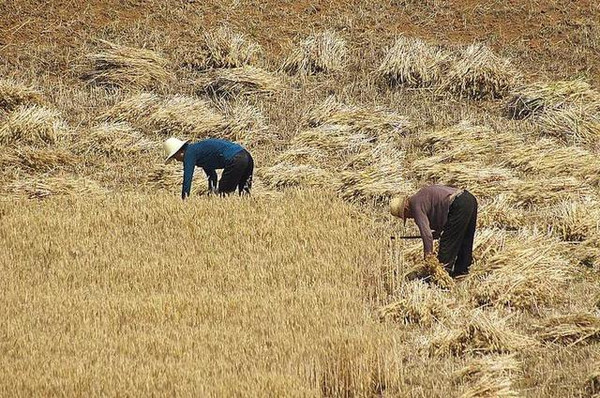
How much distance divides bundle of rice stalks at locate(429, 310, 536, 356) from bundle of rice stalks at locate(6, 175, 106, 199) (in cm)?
629

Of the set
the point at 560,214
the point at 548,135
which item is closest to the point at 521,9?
the point at 548,135

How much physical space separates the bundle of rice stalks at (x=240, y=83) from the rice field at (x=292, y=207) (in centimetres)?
5

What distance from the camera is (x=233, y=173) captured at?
11227 mm

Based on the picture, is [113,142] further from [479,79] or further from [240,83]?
[479,79]

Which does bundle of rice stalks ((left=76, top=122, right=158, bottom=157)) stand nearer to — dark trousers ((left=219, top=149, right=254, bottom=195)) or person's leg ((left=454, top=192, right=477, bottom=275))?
dark trousers ((left=219, top=149, right=254, bottom=195))

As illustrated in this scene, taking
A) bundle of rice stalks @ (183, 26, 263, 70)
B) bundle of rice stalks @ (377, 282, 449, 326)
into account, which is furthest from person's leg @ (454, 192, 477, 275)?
bundle of rice stalks @ (183, 26, 263, 70)

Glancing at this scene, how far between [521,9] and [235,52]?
17.1 ft

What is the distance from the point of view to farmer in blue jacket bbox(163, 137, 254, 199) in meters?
10.7

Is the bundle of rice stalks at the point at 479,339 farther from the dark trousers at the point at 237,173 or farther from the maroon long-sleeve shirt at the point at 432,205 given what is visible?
the dark trousers at the point at 237,173

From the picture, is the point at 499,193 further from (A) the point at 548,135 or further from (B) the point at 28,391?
(B) the point at 28,391

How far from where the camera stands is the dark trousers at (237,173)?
11.1 meters

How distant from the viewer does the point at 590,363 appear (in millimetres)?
7047

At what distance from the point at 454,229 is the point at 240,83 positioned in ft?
26.7

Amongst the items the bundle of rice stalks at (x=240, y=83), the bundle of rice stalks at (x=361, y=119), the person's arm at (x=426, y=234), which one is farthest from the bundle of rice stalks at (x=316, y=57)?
the person's arm at (x=426, y=234)
